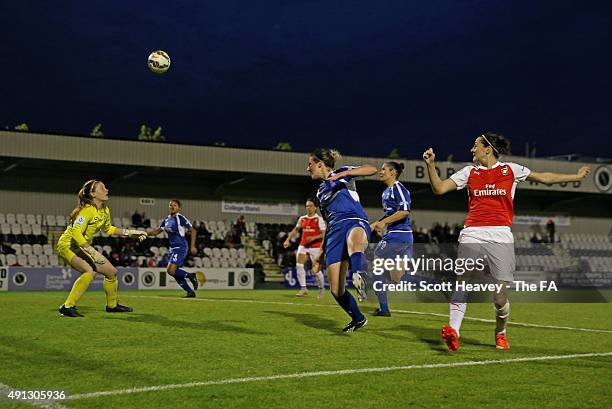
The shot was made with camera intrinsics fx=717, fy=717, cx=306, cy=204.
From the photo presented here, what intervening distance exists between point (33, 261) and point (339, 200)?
886 inches

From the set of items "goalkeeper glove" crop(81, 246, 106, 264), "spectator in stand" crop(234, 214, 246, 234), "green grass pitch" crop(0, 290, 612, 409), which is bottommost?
"green grass pitch" crop(0, 290, 612, 409)

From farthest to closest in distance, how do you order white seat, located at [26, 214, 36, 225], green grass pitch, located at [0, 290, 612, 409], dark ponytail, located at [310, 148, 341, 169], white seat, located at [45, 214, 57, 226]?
white seat, located at [45, 214, 57, 226] → white seat, located at [26, 214, 36, 225] → dark ponytail, located at [310, 148, 341, 169] → green grass pitch, located at [0, 290, 612, 409]

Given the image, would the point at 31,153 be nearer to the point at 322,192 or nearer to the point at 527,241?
the point at 322,192

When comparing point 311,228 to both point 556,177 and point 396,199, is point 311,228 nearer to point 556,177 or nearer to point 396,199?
point 396,199

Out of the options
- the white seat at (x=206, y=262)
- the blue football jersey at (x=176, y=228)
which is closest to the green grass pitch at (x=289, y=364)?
the blue football jersey at (x=176, y=228)

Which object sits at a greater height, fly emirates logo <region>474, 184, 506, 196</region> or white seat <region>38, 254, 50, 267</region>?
fly emirates logo <region>474, 184, 506, 196</region>

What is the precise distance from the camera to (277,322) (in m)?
10.7

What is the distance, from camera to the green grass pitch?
198 inches

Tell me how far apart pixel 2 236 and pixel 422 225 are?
2367 cm

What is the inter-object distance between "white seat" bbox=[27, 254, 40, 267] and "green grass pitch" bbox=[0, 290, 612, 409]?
18587mm

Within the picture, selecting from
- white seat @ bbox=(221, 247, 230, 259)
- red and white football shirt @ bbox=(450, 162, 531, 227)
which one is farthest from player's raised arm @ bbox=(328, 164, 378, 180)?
white seat @ bbox=(221, 247, 230, 259)

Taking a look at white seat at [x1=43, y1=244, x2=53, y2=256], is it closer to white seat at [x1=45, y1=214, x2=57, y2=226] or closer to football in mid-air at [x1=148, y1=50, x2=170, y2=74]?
white seat at [x1=45, y1=214, x2=57, y2=226]

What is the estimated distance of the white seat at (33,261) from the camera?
28.5 m

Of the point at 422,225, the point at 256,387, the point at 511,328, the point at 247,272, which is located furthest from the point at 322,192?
the point at 422,225
